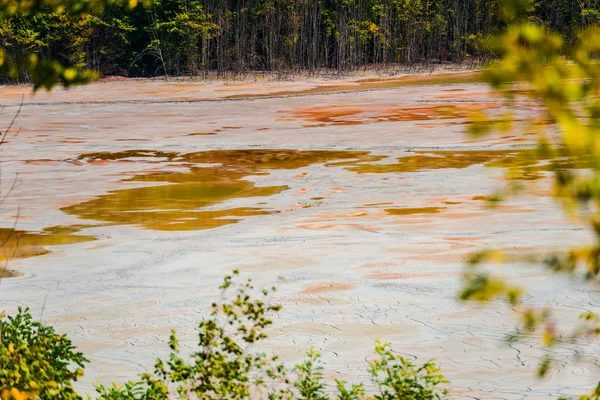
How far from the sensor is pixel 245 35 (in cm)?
6900

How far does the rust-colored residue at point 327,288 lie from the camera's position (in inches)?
419

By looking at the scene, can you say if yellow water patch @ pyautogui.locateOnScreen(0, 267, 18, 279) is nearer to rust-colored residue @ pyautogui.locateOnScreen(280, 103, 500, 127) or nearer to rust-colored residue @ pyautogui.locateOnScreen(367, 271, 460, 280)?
rust-colored residue @ pyautogui.locateOnScreen(367, 271, 460, 280)

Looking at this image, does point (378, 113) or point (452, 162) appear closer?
point (452, 162)

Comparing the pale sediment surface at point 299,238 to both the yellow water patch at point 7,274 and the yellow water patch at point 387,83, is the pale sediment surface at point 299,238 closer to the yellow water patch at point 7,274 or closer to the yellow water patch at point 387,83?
the yellow water patch at point 7,274

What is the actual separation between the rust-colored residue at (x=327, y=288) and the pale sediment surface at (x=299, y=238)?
22 millimetres

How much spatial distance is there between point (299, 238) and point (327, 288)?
2934 mm

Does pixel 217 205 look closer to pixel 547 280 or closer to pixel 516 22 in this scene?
pixel 547 280

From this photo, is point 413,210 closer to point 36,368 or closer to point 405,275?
point 405,275

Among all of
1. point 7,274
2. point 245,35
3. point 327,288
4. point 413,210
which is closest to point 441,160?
point 413,210

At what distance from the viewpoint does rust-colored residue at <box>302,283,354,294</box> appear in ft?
34.9

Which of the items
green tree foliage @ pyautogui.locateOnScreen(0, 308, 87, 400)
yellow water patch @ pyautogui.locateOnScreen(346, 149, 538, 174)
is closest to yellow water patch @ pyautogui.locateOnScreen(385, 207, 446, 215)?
yellow water patch @ pyautogui.locateOnScreen(346, 149, 538, 174)

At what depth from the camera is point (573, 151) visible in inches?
71.9

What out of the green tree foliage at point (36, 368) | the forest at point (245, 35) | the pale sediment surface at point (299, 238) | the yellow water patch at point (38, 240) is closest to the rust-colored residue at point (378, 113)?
the pale sediment surface at point (299, 238)

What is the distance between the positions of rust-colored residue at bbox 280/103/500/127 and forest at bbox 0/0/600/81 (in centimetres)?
2923
